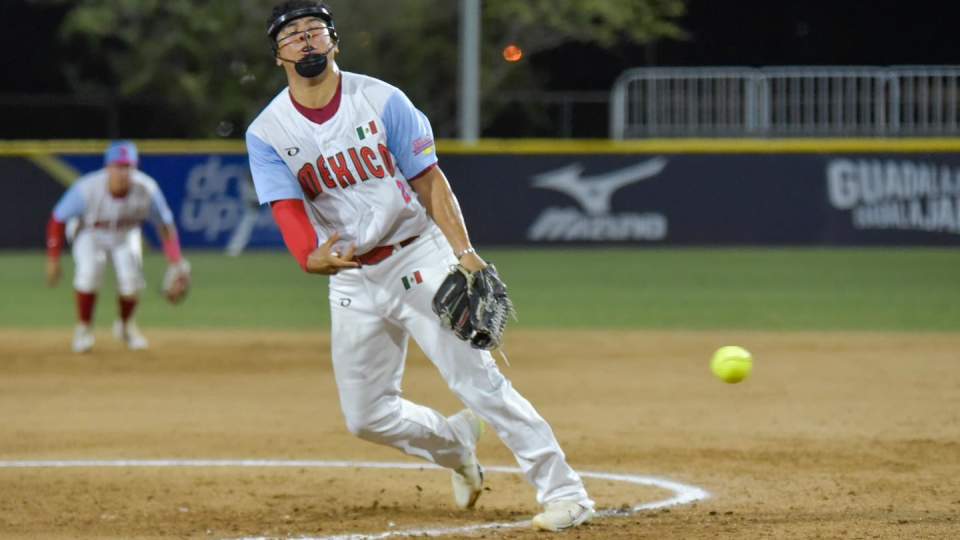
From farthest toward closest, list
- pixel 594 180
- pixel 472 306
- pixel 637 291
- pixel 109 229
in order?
pixel 594 180 → pixel 637 291 → pixel 109 229 → pixel 472 306

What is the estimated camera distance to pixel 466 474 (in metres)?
6.87

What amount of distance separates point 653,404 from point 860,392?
144 centimetres

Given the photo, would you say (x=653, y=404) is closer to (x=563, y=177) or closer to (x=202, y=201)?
(x=563, y=177)

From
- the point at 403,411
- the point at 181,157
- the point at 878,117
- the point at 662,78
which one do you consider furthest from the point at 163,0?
the point at 403,411

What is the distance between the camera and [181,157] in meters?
23.7

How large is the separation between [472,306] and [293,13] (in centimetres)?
134

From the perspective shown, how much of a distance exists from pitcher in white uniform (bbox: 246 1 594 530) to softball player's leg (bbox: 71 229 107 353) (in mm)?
7393

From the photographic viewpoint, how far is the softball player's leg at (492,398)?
6121mm

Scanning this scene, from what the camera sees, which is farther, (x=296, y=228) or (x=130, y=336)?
(x=130, y=336)

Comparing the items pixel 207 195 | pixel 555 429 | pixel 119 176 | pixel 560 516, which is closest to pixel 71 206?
pixel 119 176

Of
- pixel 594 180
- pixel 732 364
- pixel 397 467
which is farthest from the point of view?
pixel 594 180

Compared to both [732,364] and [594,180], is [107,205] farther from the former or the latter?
[594,180]

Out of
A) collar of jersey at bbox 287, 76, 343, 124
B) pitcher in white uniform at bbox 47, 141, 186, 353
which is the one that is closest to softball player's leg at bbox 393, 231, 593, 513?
collar of jersey at bbox 287, 76, 343, 124

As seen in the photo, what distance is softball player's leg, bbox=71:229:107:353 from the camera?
1328 centimetres
